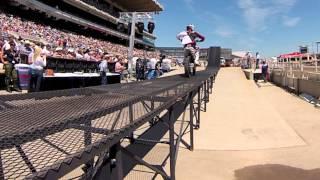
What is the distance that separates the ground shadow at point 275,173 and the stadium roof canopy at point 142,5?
76.7m

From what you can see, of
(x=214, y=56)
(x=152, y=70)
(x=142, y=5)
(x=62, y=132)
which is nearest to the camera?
(x=62, y=132)

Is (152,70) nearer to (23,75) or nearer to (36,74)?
(23,75)

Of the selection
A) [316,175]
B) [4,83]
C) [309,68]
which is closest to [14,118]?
[316,175]

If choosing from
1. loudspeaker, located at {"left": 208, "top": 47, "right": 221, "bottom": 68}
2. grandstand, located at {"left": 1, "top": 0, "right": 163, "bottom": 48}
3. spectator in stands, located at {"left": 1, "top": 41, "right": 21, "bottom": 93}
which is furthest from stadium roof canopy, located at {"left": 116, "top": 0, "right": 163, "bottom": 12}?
spectator in stands, located at {"left": 1, "top": 41, "right": 21, "bottom": 93}

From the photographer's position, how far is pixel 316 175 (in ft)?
23.6

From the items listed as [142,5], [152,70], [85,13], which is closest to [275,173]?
[152,70]

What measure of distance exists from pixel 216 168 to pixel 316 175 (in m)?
1.67

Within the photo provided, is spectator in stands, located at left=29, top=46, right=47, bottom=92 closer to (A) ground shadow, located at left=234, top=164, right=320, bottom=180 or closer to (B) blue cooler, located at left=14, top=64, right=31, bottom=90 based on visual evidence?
(B) blue cooler, located at left=14, top=64, right=31, bottom=90

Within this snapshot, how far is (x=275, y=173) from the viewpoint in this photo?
733cm

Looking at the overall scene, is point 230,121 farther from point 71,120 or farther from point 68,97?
point 71,120

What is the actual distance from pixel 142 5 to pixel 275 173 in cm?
7924

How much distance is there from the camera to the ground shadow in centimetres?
711

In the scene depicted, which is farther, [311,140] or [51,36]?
[51,36]

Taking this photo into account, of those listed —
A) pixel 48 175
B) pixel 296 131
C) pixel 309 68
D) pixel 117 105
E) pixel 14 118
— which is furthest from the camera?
pixel 309 68
